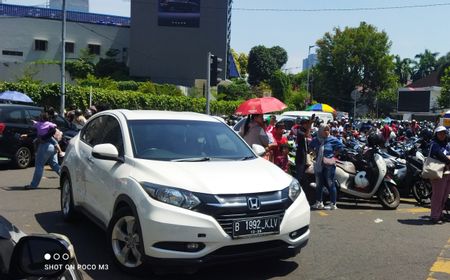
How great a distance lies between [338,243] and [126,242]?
2.98 m

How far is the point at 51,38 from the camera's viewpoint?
201ft

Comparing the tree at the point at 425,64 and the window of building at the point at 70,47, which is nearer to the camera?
the window of building at the point at 70,47

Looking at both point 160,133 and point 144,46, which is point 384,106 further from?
point 160,133

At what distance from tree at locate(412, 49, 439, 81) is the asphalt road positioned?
318ft

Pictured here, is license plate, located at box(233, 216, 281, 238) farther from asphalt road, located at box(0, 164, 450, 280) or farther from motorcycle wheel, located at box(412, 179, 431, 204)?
motorcycle wheel, located at box(412, 179, 431, 204)

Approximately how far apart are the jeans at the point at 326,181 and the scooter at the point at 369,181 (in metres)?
0.32

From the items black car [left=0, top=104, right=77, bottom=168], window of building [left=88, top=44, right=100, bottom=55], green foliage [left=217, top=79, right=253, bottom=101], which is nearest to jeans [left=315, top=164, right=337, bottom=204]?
black car [left=0, top=104, right=77, bottom=168]

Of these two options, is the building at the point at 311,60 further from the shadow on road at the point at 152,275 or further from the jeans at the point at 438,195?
the shadow on road at the point at 152,275

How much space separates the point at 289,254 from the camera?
196 inches

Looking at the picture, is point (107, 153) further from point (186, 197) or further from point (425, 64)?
point (425, 64)

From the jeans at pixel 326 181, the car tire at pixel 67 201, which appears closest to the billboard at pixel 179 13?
the jeans at pixel 326 181

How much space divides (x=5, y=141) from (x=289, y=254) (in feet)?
32.9

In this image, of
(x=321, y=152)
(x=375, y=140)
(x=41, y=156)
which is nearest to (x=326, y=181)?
(x=321, y=152)

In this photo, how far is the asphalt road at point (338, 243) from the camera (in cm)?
530
